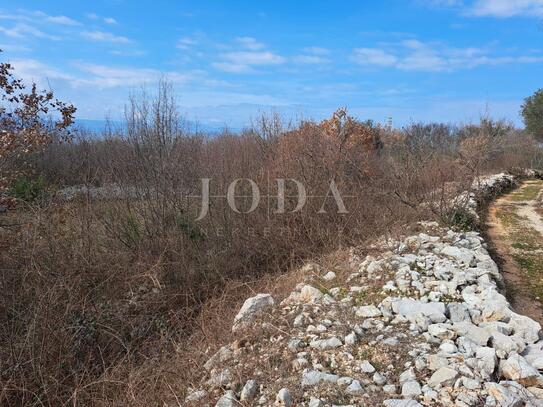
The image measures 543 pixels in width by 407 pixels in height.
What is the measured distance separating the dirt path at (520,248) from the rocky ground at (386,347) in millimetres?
Result: 594

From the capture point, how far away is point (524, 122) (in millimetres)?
28734

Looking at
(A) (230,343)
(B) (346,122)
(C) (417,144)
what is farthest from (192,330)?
(B) (346,122)

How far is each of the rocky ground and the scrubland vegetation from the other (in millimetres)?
614

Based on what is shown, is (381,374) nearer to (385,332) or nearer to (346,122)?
(385,332)

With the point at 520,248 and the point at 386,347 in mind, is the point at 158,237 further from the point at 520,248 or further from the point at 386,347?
the point at 520,248

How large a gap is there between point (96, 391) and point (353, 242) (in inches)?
180

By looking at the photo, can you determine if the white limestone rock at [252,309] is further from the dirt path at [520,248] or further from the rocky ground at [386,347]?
the dirt path at [520,248]

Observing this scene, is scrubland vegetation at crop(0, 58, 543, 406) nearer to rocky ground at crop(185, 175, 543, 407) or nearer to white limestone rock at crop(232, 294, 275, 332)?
white limestone rock at crop(232, 294, 275, 332)

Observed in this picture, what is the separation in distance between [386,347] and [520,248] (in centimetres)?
539

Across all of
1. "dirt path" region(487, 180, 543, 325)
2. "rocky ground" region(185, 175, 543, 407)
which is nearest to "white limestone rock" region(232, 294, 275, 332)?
"rocky ground" region(185, 175, 543, 407)

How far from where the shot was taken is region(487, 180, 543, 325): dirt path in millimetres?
5562

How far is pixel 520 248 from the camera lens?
7.84 m

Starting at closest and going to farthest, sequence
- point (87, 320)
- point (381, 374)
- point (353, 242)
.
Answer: point (381, 374) < point (87, 320) < point (353, 242)

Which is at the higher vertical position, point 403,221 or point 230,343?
point 403,221
